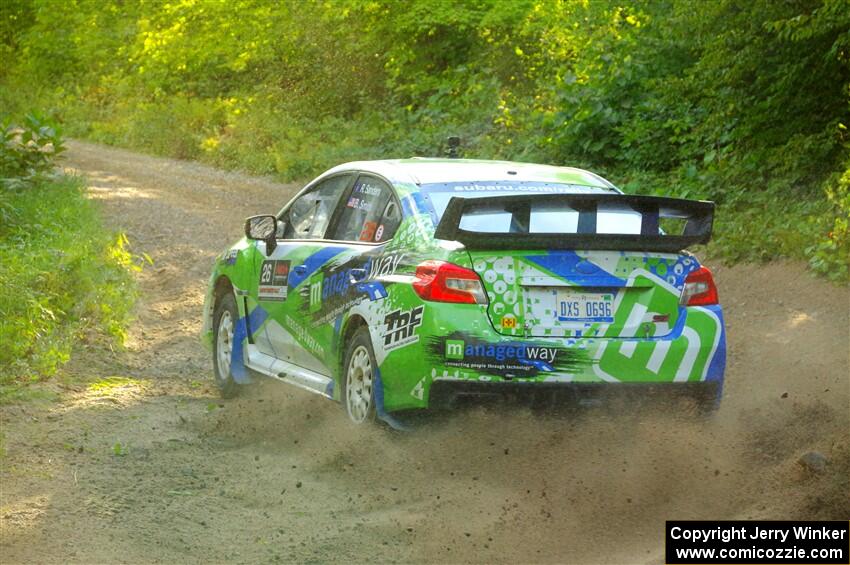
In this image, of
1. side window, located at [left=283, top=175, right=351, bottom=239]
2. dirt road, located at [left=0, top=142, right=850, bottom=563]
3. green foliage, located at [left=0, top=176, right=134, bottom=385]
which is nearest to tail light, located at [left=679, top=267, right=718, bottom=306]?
dirt road, located at [left=0, top=142, right=850, bottom=563]

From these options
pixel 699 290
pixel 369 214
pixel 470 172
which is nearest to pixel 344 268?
pixel 369 214

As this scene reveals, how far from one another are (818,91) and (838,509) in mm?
9116

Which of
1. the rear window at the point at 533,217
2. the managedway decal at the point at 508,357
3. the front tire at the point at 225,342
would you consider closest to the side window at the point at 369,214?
the rear window at the point at 533,217

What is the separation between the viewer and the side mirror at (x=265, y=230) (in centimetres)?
862

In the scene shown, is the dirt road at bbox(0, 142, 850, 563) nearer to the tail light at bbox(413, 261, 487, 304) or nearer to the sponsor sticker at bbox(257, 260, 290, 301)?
the tail light at bbox(413, 261, 487, 304)

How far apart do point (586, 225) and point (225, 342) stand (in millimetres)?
3608

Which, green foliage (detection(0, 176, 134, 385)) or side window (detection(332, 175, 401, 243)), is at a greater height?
side window (detection(332, 175, 401, 243))

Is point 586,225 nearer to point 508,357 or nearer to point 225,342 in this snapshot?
point 508,357

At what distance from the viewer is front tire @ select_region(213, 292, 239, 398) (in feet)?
30.2

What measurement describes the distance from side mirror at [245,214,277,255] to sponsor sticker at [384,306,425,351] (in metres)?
2.03

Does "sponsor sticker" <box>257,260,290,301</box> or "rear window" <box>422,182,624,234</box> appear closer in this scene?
"rear window" <box>422,182,624,234</box>

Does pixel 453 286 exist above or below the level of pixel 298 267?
above

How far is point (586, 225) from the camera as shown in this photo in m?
6.79

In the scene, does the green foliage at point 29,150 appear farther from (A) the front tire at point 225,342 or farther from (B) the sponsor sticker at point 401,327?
(B) the sponsor sticker at point 401,327
